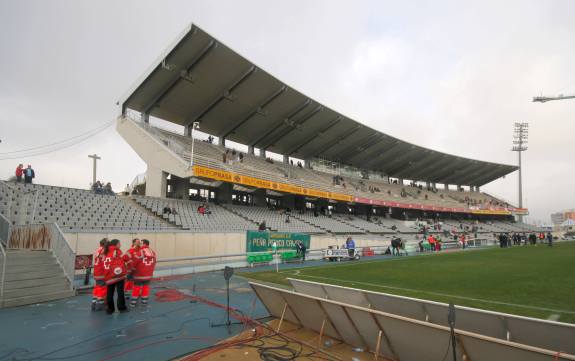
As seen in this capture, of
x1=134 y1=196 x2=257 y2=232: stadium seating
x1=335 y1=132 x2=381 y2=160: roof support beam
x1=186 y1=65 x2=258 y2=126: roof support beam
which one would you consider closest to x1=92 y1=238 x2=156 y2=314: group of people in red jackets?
x1=134 y1=196 x2=257 y2=232: stadium seating

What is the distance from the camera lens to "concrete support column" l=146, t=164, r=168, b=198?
88.1 feet

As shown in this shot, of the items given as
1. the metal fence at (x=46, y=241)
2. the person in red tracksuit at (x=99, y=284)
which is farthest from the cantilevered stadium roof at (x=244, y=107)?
the person in red tracksuit at (x=99, y=284)

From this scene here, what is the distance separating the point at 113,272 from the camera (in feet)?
26.7

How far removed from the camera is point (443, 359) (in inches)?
168

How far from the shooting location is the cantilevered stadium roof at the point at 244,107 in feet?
85.6

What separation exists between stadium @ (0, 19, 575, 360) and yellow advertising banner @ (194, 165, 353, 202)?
16cm

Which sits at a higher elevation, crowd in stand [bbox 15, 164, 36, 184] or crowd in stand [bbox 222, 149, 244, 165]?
crowd in stand [bbox 222, 149, 244, 165]

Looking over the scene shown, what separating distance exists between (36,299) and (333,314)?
8.62 meters

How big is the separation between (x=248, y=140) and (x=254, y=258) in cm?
2056

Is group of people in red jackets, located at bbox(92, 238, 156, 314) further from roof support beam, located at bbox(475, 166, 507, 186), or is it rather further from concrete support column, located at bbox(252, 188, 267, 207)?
roof support beam, located at bbox(475, 166, 507, 186)

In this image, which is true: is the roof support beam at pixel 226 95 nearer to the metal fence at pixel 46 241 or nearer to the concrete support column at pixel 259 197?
the concrete support column at pixel 259 197

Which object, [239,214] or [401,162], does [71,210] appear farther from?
[401,162]

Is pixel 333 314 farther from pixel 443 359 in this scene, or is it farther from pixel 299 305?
pixel 443 359

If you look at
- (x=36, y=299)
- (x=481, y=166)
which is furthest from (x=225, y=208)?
(x=481, y=166)
